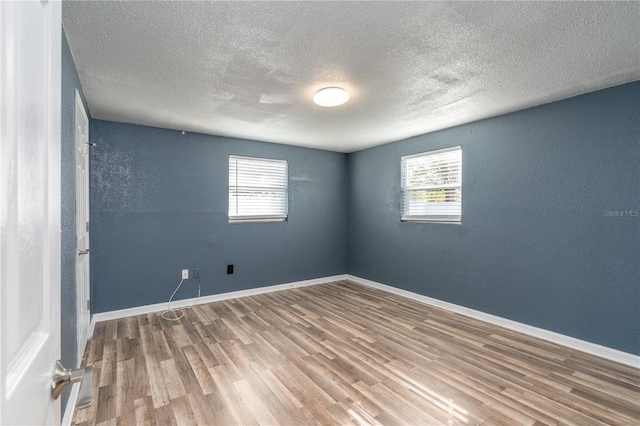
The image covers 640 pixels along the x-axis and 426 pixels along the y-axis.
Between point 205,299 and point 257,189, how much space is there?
1.72 metres

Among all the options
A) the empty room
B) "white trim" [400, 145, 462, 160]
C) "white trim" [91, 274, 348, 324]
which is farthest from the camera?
"white trim" [400, 145, 462, 160]

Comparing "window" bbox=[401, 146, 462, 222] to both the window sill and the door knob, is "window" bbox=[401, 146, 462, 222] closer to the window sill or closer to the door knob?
the window sill

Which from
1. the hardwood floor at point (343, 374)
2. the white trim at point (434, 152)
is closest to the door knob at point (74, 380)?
the hardwood floor at point (343, 374)

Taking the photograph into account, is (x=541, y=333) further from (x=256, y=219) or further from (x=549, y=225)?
(x=256, y=219)

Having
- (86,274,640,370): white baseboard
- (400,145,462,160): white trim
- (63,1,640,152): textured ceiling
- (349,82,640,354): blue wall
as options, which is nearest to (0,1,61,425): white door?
(63,1,640,152): textured ceiling

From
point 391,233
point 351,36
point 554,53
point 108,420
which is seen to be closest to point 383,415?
point 108,420

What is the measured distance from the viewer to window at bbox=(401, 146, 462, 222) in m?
3.81

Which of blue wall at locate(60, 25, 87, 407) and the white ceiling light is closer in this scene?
blue wall at locate(60, 25, 87, 407)

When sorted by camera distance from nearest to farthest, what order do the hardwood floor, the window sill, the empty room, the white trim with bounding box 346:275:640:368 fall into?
the empty room
the hardwood floor
the white trim with bounding box 346:275:640:368
the window sill

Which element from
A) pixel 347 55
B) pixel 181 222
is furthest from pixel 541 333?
pixel 181 222

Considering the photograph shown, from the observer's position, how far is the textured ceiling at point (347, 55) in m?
1.63

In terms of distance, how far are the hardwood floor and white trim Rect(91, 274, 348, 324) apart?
0.54 ft

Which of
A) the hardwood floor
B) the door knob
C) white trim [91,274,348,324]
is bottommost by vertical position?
the hardwood floor

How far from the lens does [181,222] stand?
13.0 ft
